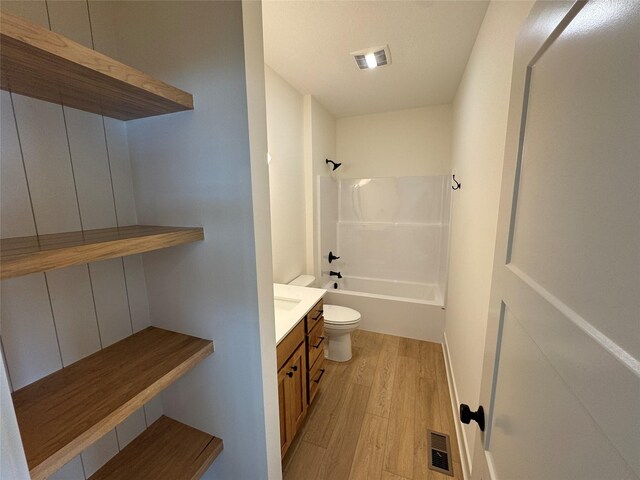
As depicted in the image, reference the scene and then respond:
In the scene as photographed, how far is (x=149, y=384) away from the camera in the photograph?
0.77 m

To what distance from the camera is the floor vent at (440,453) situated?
152cm

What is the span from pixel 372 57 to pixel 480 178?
1.25 meters

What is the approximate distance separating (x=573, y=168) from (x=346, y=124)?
3.31 m

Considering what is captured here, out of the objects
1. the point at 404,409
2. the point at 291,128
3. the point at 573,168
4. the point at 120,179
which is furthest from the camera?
the point at 291,128

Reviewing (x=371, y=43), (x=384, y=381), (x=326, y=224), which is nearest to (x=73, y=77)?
(x=371, y=43)

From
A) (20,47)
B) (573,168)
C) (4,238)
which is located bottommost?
(4,238)

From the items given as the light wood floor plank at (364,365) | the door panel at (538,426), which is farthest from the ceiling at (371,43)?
the light wood floor plank at (364,365)

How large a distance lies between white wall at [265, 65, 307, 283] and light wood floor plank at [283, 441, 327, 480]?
1.27 meters

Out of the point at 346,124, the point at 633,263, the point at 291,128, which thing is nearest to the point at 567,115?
the point at 633,263

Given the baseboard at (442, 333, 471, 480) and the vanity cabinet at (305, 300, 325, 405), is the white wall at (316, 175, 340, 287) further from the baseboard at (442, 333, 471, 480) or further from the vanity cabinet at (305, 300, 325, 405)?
the baseboard at (442, 333, 471, 480)

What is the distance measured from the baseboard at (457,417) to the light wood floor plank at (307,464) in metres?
0.80

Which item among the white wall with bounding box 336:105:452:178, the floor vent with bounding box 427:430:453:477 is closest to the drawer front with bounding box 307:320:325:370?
the floor vent with bounding box 427:430:453:477

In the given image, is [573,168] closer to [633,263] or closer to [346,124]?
[633,263]

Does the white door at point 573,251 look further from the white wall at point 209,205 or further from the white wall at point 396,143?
the white wall at point 396,143
